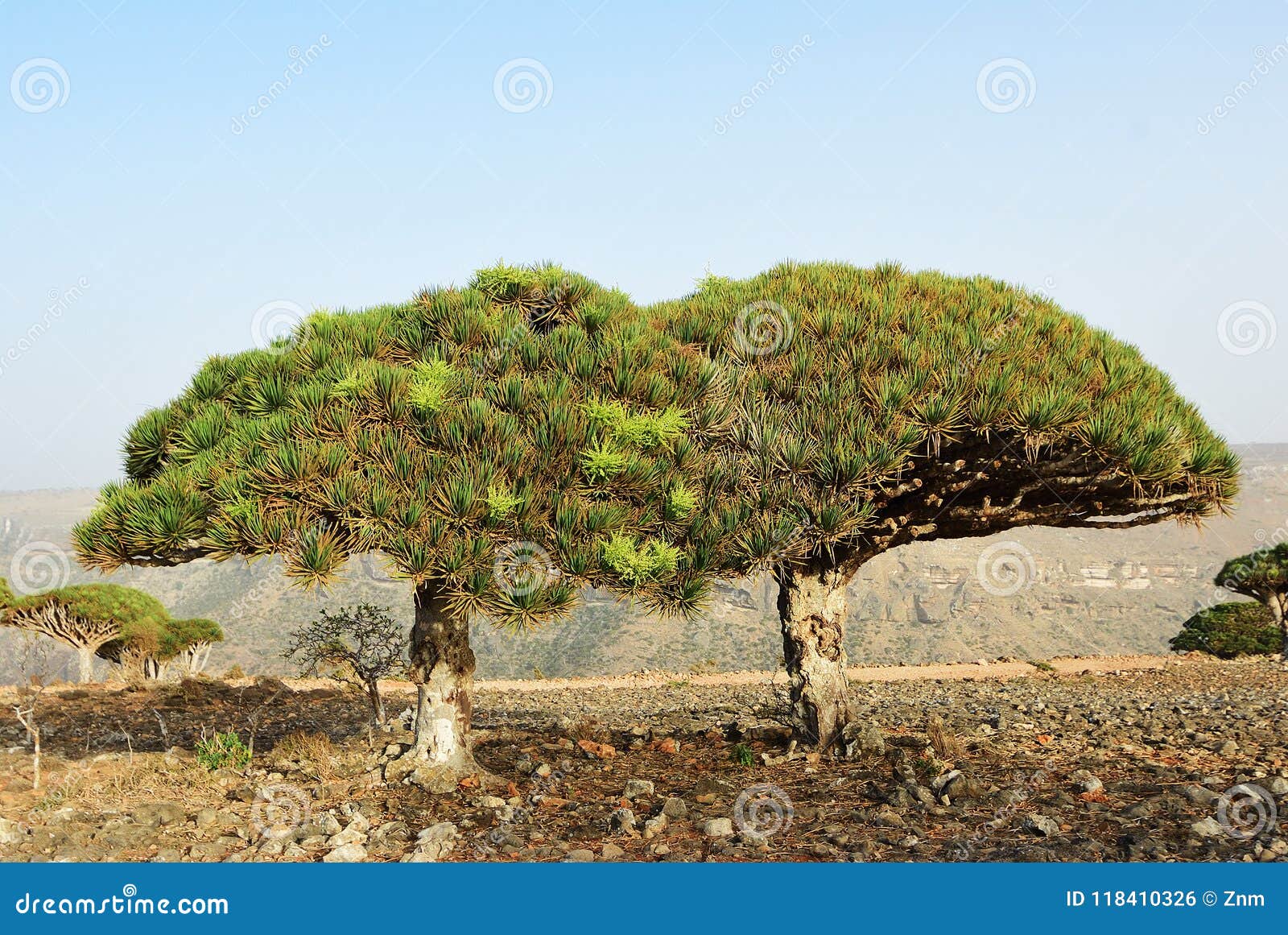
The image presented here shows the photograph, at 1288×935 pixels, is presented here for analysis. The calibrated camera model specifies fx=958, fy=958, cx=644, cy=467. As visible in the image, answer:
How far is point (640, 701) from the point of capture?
74.7ft

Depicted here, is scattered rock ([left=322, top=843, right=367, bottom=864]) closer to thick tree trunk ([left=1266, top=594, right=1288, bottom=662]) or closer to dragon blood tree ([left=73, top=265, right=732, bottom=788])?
dragon blood tree ([left=73, top=265, right=732, bottom=788])

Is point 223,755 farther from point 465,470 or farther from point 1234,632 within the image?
point 1234,632

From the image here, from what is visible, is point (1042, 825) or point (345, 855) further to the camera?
point (1042, 825)

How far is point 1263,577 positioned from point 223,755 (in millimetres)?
31774

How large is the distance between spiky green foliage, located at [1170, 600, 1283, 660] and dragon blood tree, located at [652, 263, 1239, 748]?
2833 cm

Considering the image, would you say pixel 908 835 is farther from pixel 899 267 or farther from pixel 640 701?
pixel 640 701

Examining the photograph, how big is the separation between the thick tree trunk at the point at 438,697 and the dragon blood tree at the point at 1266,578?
1166 inches

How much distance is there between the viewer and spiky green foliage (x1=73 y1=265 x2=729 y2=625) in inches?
341

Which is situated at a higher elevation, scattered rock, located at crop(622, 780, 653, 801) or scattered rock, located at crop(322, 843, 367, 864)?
scattered rock, located at crop(322, 843, 367, 864)

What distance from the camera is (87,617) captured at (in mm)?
28953

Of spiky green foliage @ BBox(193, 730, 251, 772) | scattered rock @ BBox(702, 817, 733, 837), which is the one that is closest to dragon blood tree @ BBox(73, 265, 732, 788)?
scattered rock @ BBox(702, 817, 733, 837)

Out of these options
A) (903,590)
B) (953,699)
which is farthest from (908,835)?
(903,590)

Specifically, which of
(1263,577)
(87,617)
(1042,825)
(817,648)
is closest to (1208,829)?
(1042,825)

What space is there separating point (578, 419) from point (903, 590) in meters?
61.0
